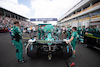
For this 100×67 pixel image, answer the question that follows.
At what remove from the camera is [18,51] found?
2.33m

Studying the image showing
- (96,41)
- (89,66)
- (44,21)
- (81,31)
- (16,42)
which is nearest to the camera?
(89,66)

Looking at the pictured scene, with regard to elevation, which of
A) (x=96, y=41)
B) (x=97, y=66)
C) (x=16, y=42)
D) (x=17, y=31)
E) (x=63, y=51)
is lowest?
(x=97, y=66)

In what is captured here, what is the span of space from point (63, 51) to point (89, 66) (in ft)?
3.74

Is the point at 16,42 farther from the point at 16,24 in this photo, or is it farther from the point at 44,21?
the point at 44,21

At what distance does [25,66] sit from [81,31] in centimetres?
645

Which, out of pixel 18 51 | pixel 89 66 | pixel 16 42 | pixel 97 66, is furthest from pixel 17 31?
pixel 97 66

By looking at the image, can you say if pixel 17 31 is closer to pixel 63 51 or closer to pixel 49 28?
pixel 49 28

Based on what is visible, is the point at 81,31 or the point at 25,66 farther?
the point at 81,31

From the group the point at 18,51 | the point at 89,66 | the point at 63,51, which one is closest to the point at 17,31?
the point at 18,51

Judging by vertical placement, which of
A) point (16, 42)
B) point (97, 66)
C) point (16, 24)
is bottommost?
point (97, 66)

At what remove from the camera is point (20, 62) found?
2.29m

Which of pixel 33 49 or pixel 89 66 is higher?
pixel 33 49

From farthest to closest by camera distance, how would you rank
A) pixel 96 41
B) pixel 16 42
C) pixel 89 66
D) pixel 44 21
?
pixel 44 21, pixel 96 41, pixel 16 42, pixel 89 66

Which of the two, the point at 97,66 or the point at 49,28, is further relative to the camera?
the point at 49,28
